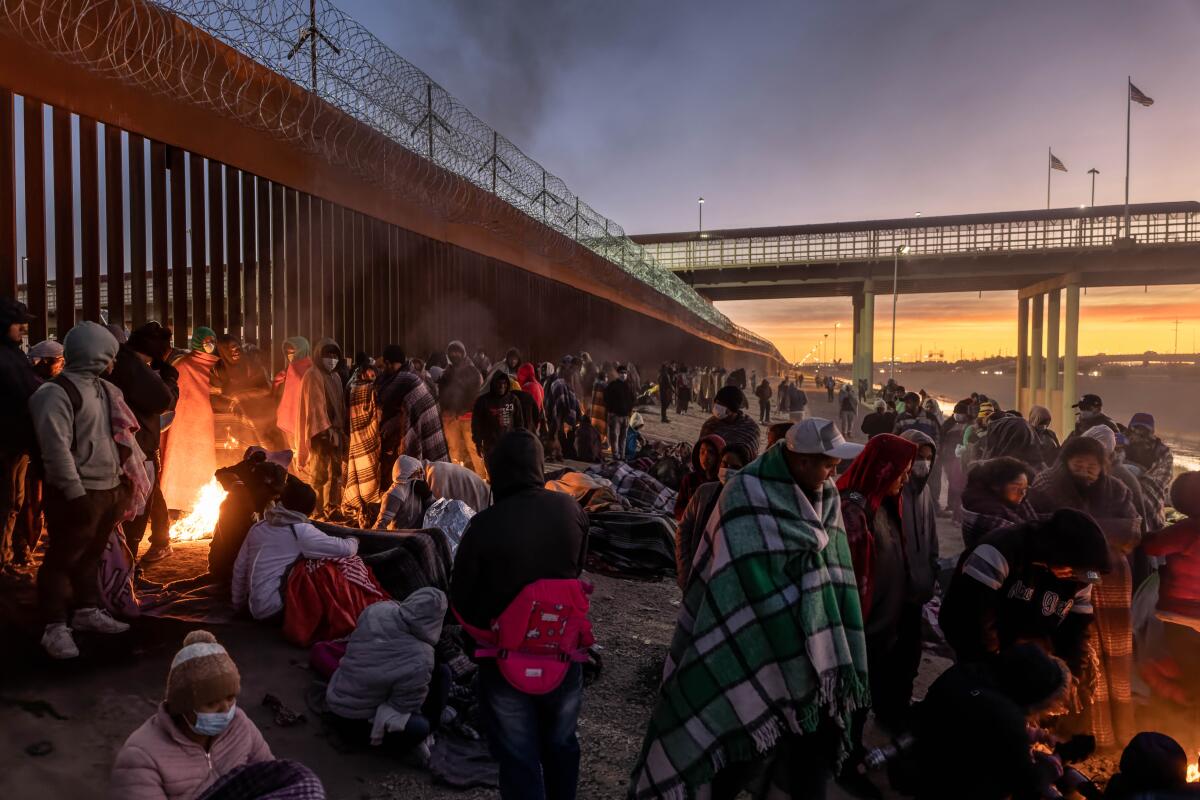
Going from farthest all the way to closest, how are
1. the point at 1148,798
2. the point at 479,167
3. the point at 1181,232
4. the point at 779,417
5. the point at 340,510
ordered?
the point at 1181,232, the point at 779,417, the point at 479,167, the point at 340,510, the point at 1148,798

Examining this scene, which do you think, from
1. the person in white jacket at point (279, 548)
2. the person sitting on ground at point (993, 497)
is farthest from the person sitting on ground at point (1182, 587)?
the person in white jacket at point (279, 548)

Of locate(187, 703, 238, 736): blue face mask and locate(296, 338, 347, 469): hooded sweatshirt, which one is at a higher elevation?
locate(296, 338, 347, 469): hooded sweatshirt

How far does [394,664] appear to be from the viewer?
341 cm

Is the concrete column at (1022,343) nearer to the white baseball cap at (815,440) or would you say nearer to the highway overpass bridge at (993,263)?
the highway overpass bridge at (993,263)

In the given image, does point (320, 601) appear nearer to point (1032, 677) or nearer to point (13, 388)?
point (13, 388)

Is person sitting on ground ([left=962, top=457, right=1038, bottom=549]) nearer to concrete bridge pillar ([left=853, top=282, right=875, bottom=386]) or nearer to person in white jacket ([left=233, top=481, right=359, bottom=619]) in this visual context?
person in white jacket ([left=233, top=481, right=359, bottom=619])

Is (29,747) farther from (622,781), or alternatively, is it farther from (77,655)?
(622,781)

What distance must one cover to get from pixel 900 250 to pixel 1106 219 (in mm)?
9618

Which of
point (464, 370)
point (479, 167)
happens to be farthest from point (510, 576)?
point (479, 167)

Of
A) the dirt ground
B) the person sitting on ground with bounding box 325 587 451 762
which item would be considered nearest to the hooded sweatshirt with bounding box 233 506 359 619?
the dirt ground

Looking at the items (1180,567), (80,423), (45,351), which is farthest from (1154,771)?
(45,351)

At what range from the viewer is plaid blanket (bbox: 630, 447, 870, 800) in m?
2.45

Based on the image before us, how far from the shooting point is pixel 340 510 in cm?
771

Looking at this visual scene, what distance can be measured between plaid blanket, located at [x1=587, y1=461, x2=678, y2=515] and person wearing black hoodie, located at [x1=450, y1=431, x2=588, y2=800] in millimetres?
5626
